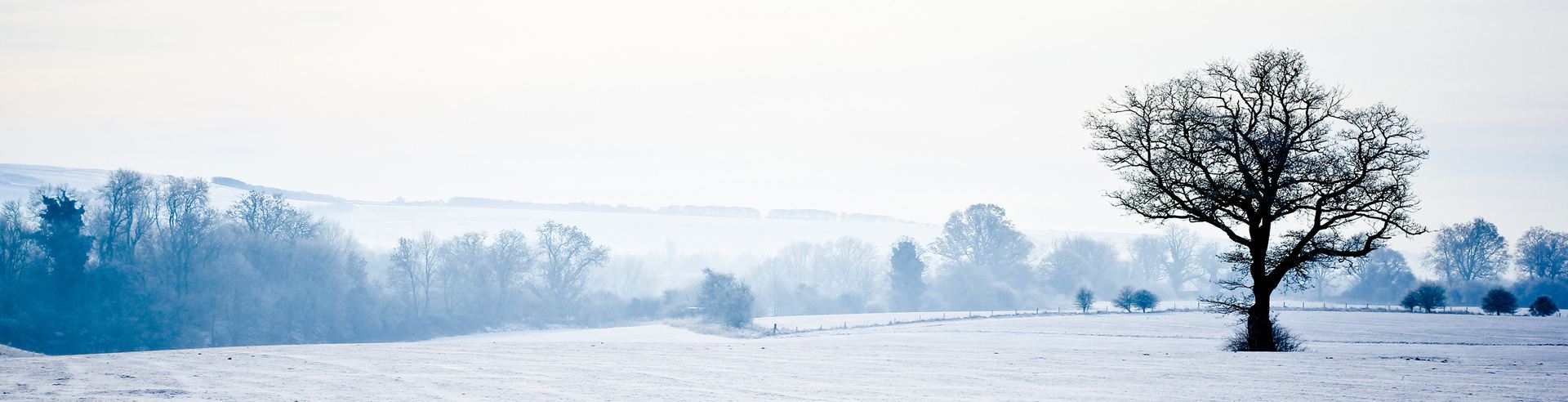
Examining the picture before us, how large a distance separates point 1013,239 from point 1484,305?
47.8 meters

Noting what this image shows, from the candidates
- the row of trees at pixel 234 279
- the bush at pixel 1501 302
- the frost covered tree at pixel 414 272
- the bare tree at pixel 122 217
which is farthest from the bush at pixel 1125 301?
the bare tree at pixel 122 217

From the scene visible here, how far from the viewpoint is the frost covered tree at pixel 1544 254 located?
98.3 meters

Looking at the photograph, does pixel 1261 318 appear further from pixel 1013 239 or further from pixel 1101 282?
pixel 1101 282

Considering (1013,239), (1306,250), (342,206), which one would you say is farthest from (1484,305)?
(342,206)

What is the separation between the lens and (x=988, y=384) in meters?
13.7

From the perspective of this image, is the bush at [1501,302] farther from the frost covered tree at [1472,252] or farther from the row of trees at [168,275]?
the row of trees at [168,275]

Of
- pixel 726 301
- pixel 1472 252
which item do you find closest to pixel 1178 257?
pixel 1472 252

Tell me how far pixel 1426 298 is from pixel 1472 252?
39.0m

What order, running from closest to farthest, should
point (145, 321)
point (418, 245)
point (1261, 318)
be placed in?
point (1261, 318) → point (145, 321) → point (418, 245)

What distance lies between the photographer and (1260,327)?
22375 mm

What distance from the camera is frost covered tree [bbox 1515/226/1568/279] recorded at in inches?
3871

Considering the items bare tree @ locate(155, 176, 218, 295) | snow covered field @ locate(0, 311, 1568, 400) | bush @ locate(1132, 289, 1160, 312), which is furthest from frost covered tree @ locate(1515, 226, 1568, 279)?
bare tree @ locate(155, 176, 218, 295)

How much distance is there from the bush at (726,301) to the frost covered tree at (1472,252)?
77.4 m

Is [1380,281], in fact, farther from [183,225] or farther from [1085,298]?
[183,225]
